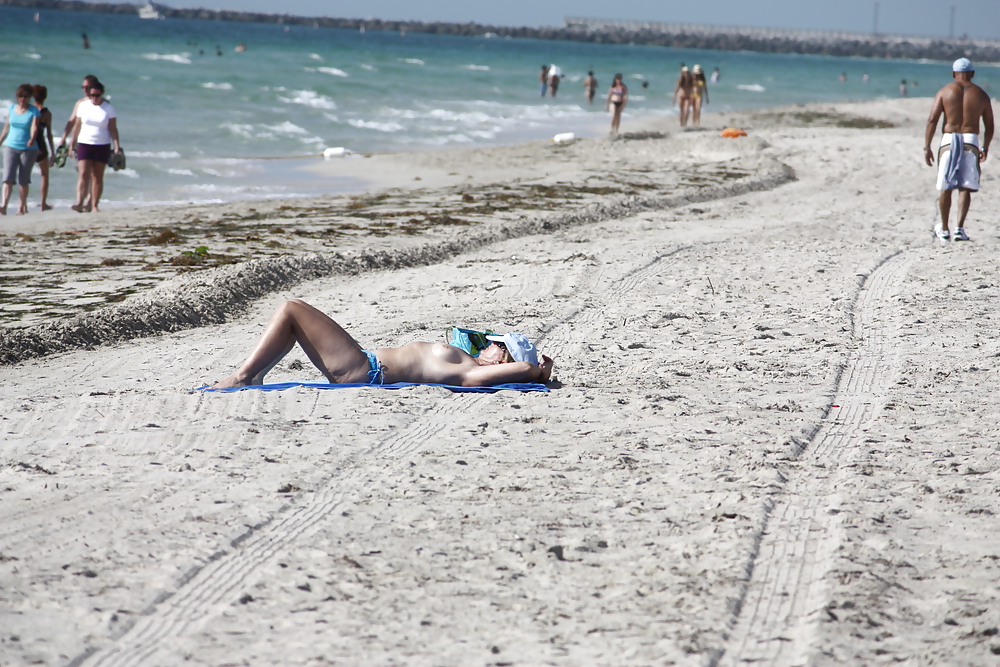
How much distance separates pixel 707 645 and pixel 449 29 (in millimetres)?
157106

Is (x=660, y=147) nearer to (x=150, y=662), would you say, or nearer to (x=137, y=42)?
(x=150, y=662)

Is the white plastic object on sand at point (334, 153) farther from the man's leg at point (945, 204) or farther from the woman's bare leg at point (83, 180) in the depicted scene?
the man's leg at point (945, 204)

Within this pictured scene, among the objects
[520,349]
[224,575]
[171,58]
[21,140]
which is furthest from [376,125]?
[224,575]

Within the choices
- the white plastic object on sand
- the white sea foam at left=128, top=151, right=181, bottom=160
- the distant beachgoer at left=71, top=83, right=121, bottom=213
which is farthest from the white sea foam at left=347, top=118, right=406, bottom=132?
the distant beachgoer at left=71, top=83, right=121, bottom=213

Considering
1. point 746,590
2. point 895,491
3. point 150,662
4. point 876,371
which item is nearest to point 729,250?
point 876,371

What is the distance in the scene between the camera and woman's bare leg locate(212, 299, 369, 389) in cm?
455

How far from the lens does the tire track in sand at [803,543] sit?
2.62 meters

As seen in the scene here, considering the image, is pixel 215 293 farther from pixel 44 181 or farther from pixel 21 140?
pixel 44 181

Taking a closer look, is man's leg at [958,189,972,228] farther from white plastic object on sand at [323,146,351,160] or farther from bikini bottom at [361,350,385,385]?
white plastic object on sand at [323,146,351,160]

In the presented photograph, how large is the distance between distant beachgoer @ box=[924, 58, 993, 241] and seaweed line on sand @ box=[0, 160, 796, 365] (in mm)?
3579

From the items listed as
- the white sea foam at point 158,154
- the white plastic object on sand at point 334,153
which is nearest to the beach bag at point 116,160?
the white sea foam at point 158,154

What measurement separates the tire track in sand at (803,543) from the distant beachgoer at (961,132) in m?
4.29

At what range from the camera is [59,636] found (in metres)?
2.53

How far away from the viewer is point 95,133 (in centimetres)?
1016
